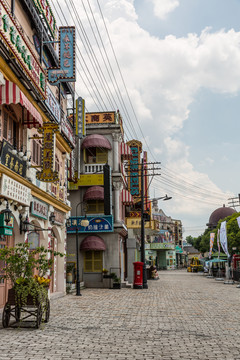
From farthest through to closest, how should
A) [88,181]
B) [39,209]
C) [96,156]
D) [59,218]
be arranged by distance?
[96,156] → [88,181] → [59,218] → [39,209]

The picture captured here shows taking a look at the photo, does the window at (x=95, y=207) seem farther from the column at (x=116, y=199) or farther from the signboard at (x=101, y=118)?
the signboard at (x=101, y=118)

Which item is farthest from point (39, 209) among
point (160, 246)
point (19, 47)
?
point (160, 246)

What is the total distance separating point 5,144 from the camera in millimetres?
13117

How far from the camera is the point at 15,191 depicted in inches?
552

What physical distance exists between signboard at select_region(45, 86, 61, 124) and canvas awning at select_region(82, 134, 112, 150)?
8935mm

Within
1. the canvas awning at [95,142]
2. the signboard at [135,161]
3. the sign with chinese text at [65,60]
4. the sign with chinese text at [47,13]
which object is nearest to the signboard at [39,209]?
the sign with chinese text at [65,60]

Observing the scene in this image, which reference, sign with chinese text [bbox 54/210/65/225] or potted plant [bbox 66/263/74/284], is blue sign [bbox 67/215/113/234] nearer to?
potted plant [bbox 66/263/74/284]

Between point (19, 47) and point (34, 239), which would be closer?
point (19, 47)

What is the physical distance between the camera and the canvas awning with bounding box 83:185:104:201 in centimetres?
2817

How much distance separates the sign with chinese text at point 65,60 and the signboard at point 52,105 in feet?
3.45

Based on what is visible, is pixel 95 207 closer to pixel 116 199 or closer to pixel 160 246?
pixel 116 199

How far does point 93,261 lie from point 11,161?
16400 millimetres

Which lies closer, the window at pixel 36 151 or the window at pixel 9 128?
the window at pixel 9 128

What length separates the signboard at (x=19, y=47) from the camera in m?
11.7
